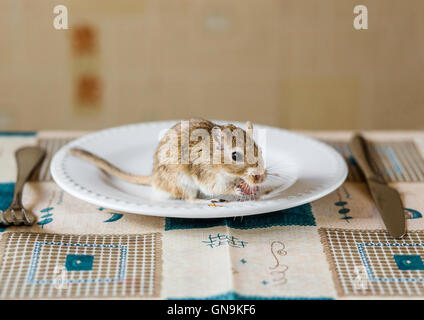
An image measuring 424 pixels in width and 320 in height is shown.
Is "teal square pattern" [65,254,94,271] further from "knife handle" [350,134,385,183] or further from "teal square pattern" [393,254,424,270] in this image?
"knife handle" [350,134,385,183]

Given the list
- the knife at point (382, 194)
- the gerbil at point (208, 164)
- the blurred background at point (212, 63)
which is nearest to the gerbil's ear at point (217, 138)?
the gerbil at point (208, 164)

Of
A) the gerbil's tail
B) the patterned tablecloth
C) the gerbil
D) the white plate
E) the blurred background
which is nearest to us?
the patterned tablecloth

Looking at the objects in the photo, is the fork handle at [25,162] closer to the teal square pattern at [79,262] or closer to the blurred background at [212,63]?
the teal square pattern at [79,262]

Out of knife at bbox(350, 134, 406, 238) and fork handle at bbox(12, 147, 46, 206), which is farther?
fork handle at bbox(12, 147, 46, 206)

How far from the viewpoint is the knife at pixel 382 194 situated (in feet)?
3.54

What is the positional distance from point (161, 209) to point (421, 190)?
2.15 feet

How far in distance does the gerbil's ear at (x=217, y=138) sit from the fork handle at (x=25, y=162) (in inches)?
17.4

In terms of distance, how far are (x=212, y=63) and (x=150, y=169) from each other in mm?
1839

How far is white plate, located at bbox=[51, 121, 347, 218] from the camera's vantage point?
1.02 meters

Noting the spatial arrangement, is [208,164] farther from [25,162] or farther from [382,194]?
[25,162]

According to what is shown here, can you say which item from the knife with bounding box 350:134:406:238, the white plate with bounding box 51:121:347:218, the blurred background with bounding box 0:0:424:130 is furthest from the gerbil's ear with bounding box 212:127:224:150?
the blurred background with bounding box 0:0:424:130

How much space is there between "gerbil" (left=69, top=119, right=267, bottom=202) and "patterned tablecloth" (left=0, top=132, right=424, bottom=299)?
0.28 ft
